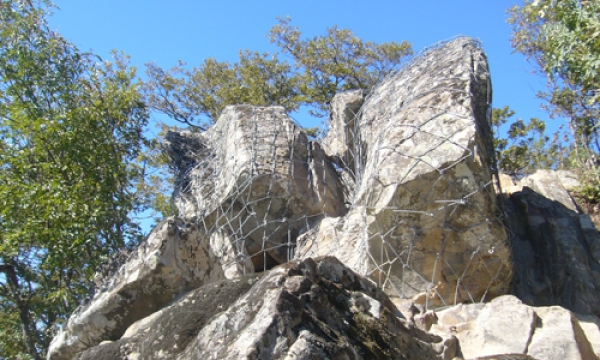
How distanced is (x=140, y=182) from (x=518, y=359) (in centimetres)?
578

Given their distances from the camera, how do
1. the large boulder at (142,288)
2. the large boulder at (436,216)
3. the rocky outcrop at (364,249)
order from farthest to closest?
the large boulder at (436,216)
the large boulder at (142,288)
the rocky outcrop at (364,249)

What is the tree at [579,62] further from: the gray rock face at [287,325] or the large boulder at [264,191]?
the gray rock face at [287,325]

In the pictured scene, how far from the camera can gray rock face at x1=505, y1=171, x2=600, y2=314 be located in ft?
14.9

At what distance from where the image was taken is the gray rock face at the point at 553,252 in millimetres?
4543

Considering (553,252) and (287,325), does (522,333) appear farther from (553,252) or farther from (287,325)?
(553,252)

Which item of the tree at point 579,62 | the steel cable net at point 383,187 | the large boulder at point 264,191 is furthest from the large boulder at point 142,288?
the tree at point 579,62

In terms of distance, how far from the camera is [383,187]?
423 centimetres

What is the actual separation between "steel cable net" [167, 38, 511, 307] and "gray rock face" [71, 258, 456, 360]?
163cm

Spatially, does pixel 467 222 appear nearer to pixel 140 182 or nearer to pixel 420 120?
pixel 420 120

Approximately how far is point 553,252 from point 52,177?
4513mm

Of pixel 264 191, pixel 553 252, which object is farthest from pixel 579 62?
pixel 264 191

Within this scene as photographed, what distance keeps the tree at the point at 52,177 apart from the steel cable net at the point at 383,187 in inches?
35.4

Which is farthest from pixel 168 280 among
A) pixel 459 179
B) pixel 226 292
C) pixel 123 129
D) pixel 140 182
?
pixel 140 182

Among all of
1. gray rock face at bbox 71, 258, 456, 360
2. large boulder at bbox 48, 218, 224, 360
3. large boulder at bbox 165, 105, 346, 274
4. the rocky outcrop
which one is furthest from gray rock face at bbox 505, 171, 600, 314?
large boulder at bbox 48, 218, 224, 360
